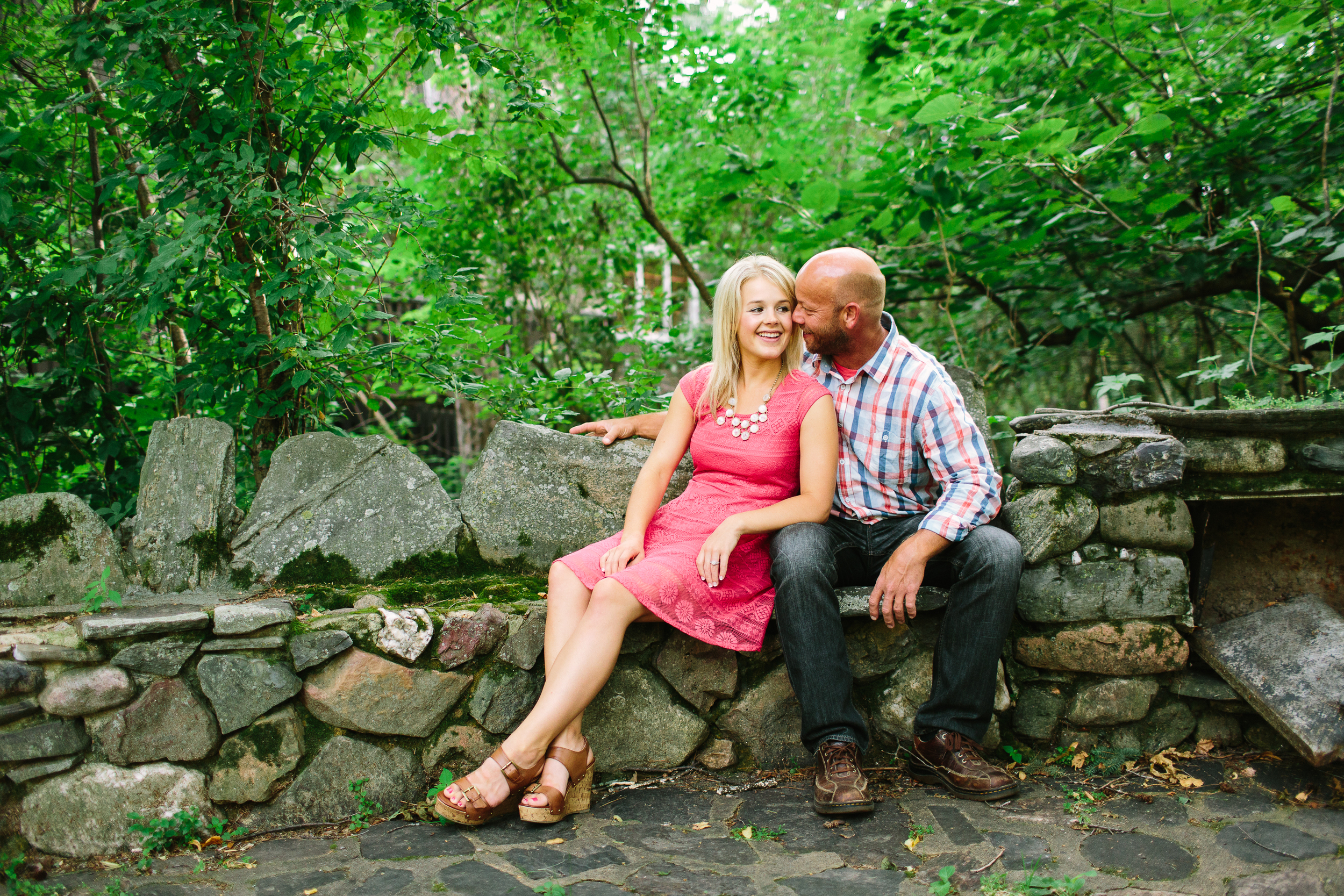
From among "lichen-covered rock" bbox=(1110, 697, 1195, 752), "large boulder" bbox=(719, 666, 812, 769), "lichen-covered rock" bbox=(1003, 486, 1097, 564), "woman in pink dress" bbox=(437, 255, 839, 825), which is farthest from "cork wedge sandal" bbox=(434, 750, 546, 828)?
"lichen-covered rock" bbox=(1110, 697, 1195, 752)

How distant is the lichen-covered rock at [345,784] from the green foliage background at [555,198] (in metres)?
1.14

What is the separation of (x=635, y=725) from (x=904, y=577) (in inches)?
32.2

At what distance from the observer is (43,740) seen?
1907 mm

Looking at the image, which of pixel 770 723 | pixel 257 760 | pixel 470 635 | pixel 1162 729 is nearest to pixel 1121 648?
pixel 1162 729

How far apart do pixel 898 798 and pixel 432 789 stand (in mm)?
1154

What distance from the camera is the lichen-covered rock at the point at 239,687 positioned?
2027 millimetres

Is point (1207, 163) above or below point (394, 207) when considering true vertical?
above

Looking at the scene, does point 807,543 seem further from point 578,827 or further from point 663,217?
point 663,217

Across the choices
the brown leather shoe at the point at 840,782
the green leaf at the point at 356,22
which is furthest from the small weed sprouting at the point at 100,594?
the brown leather shoe at the point at 840,782

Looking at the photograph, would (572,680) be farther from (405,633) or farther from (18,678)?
(18,678)

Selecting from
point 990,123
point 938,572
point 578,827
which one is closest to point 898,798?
point 938,572

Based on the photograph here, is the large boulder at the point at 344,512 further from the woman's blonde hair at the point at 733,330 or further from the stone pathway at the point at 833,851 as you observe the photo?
the woman's blonde hair at the point at 733,330

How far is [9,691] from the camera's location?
190 cm

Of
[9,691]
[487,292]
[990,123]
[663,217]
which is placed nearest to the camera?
[9,691]
